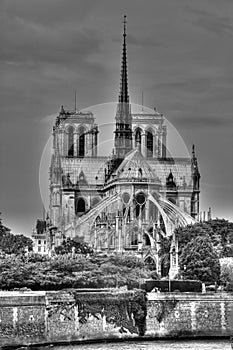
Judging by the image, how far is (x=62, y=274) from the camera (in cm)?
6956

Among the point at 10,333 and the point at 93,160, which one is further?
the point at 93,160

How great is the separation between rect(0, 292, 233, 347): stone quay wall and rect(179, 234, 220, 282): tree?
52.1 feet

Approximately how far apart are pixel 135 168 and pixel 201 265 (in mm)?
75510

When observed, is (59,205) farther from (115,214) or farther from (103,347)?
(103,347)

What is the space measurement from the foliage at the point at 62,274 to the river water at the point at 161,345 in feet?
29.6

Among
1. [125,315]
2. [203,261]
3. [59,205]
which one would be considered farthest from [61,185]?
[125,315]

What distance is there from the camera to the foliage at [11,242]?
332ft

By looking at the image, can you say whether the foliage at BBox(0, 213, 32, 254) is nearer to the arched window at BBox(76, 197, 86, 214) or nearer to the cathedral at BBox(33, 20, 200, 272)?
the cathedral at BBox(33, 20, 200, 272)

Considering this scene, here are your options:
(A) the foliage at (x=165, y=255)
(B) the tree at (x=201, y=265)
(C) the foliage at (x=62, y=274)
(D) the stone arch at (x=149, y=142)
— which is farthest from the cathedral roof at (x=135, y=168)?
(C) the foliage at (x=62, y=274)

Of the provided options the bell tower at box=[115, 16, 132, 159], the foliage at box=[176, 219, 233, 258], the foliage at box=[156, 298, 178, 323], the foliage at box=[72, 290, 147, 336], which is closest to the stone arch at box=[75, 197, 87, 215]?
the bell tower at box=[115, 16, 132, 159]

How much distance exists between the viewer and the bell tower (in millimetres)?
161875

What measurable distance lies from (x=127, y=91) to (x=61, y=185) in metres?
17.0

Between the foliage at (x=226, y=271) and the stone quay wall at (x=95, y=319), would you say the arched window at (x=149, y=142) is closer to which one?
the foliage at (x=226, y=271)

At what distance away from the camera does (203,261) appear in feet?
264
